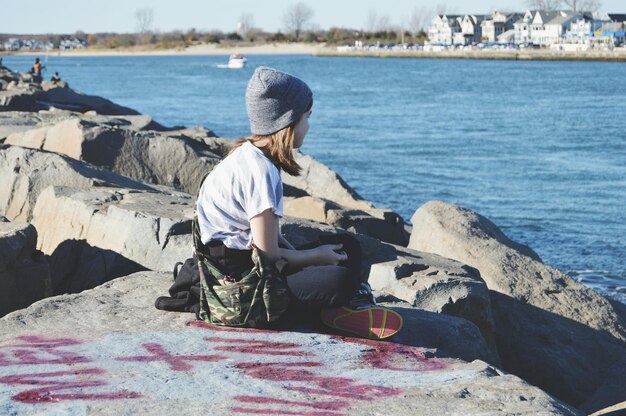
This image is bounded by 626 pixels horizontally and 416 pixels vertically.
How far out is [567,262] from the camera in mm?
10953

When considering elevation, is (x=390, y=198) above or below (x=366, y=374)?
below

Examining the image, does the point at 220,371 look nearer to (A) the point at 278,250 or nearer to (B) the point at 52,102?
(A) the point at 278,250

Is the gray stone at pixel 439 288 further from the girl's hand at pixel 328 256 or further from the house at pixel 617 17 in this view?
the house at pixel 617 17

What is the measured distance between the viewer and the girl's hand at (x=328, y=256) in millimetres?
4078

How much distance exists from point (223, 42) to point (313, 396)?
14117 cm

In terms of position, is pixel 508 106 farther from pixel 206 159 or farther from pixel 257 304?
pixel 257 304

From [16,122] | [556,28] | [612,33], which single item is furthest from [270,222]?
[556,28]

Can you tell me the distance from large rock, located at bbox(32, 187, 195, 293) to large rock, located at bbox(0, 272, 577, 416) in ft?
3.26

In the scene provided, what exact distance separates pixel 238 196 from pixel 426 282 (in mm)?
1612

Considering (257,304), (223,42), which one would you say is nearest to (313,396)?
(257,304)

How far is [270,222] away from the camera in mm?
3922

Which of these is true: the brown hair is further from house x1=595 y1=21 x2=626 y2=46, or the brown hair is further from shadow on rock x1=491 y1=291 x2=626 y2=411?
Result: house x1=595 y1=21 x2=626 y2=46

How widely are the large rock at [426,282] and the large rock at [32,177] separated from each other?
5.31 feet

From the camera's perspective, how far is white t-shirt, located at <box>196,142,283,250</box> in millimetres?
3906
